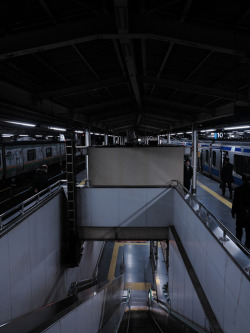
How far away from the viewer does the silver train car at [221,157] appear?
10.4m

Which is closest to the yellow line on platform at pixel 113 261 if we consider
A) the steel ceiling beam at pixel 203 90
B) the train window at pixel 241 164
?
the train window at pixel 241 164

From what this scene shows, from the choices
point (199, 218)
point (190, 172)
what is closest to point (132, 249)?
point (190, 172)

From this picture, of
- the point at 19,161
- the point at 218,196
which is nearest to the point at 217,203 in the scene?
the point at 218,196

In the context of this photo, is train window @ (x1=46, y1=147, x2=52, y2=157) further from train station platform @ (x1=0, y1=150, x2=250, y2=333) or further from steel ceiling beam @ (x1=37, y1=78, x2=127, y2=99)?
steel ceiling beam @ (x1=37, y1=78, x2=127, y2=99)

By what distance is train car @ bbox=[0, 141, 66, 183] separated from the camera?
42.6 ft

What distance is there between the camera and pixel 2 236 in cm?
421

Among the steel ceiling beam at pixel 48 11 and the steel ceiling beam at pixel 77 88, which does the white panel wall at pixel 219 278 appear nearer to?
the steel ceiling beam at pixel 77 88

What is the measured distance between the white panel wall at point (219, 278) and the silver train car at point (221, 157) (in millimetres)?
4168

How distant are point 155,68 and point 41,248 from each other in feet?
16.0

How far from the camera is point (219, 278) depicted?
11.8ft

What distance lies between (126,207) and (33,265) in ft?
11.1

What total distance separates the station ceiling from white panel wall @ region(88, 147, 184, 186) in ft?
5.80

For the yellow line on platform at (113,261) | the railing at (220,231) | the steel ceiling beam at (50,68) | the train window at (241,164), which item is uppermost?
the steel ceiling beam at (50,68)

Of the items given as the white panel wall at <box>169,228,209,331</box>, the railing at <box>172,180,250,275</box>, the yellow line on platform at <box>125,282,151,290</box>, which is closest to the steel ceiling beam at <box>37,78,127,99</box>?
the railing at <box>172,180,250,275</box>
